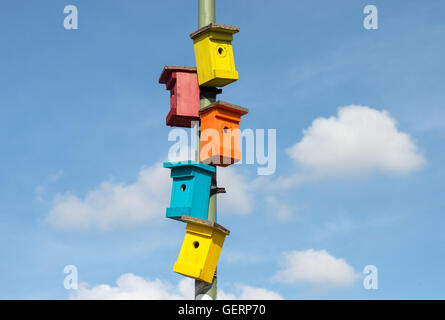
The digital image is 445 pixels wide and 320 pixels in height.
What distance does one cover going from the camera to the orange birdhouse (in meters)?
8.55

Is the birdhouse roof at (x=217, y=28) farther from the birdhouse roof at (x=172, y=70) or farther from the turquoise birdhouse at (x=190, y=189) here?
the turquoise birdhouse at (x=190, y=189)

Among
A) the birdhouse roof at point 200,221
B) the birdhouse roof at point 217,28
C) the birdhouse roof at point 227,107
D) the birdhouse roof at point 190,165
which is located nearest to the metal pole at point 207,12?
the birdhouse roof at point 217,28

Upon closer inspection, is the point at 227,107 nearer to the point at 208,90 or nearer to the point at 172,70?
the point at 208,90

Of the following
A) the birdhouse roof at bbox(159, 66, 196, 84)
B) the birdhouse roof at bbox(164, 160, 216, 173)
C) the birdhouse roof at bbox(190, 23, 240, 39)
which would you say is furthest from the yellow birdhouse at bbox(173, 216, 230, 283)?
the birdhouse roof at bbox(190, 23, 240, 39)

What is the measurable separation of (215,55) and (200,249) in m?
2.75

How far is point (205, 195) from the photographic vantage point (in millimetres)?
8523

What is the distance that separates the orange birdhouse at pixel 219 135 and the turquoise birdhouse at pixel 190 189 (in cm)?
20

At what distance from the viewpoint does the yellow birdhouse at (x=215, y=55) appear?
868cm
